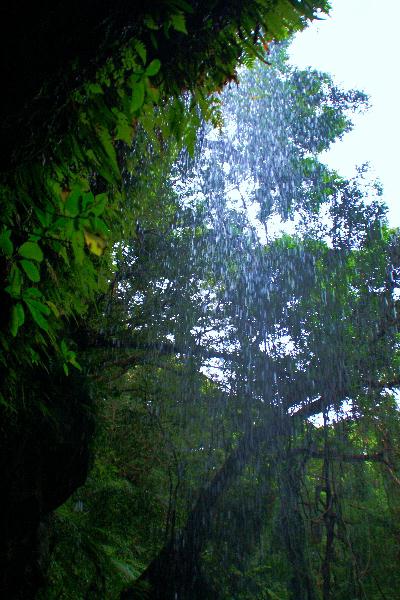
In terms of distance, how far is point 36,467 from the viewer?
10.7 ft

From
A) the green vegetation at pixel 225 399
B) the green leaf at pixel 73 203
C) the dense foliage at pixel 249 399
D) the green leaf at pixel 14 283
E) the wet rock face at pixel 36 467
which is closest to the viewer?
the green leaf at pixel 73 203

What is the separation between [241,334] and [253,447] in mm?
2917

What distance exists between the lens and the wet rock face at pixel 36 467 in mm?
2660

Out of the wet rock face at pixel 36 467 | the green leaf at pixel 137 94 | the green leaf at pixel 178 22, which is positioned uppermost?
the green leaf at pixel 178 22

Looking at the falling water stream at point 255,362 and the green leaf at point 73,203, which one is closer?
the green leaf at point 73,203

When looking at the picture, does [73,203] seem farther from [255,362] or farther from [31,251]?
[255,362]

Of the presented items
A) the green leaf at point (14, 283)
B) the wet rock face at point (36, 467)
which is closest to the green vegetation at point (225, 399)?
the wet rock face at point (36, 467)

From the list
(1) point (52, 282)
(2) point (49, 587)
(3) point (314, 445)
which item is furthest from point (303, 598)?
(1) point (52, 282)

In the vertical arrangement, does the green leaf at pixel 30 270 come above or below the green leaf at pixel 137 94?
below

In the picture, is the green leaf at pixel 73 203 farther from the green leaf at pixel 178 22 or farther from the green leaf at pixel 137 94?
the green leaf at pixel 178 22

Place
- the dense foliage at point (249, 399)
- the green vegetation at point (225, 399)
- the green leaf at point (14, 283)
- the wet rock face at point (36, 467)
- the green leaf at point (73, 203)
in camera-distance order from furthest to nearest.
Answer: the dense foliage at point (249, 399)
the green vegetation at point (225, 399)
the wet rock face at point (36, 467)
the green leaf at point (14, 283)
the green leaf at point (73, 203)

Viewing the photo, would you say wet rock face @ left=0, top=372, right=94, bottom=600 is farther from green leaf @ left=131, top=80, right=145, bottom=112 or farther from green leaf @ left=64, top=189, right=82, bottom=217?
green leaf @ left=131, top=80, right=145, bottom=112

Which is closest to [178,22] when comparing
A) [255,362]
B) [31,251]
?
[31,251]

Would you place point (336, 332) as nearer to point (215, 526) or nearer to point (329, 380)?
point (329, 380)
